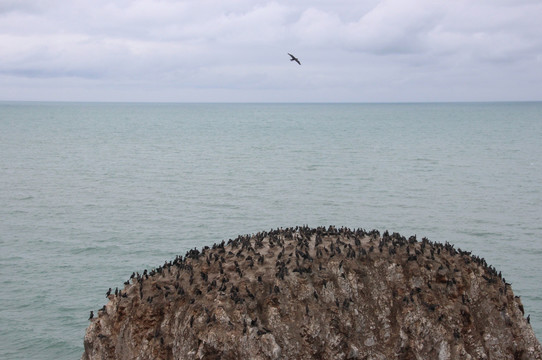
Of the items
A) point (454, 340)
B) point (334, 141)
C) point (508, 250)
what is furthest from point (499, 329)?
point (334, 141)

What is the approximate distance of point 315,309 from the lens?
2791cm

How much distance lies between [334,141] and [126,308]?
515 ft

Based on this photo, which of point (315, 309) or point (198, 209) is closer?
point (315, 309)

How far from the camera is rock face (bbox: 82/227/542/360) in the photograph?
2683cm

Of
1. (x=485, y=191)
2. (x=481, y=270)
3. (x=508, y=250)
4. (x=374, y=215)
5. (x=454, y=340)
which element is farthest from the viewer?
(x=485, y=191)

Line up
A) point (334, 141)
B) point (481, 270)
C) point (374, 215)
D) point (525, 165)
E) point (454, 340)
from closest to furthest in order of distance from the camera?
point (454, 340)
point (481, 270)
point (374, 215)
point (525, 165)
point (334, 141)

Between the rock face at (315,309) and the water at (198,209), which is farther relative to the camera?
the water at (198,209)

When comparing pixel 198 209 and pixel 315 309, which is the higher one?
pixel 315 309

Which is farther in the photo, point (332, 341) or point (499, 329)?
point (499, 329)

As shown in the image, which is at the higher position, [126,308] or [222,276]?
[222,276]

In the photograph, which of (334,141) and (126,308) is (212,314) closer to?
(126,308)

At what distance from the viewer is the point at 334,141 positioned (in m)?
183

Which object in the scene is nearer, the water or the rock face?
the rock face

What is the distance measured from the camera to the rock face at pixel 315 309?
26.8 metres
